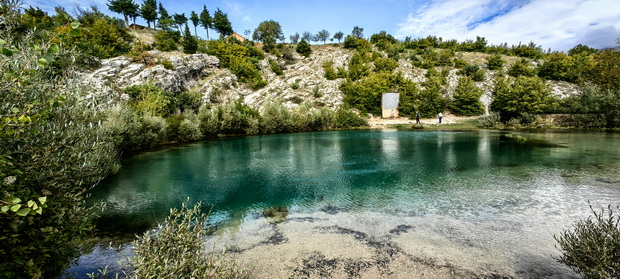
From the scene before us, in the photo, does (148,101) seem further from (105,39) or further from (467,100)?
(467,100)

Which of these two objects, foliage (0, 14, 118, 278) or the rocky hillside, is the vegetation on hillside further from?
the rocky hillside

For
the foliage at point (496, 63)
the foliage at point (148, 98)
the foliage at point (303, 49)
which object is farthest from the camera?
the foliage at point (303, 49)

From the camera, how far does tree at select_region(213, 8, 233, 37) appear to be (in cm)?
8562

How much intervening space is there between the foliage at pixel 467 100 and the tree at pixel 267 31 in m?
57.4

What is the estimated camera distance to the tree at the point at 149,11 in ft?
244

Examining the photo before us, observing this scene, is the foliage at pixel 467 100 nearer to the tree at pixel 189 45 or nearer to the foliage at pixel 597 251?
the foliage at pixel 597 251

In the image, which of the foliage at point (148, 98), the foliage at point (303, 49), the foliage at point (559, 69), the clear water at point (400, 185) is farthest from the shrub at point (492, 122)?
the foliage at point (303, 49)

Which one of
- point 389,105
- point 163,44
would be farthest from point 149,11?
point 389,105

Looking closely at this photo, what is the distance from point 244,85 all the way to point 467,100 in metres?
47.9

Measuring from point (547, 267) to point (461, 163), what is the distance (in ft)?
43.2

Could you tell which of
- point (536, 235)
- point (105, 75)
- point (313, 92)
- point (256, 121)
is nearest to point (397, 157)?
point (536, 235)

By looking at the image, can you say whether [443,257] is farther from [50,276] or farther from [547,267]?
[50,276]

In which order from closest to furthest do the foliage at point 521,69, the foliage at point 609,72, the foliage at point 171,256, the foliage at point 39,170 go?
the foliage at point 171,256
the foliage at point 39,170
the foliage at point 609,72
the foliage at point 521,69

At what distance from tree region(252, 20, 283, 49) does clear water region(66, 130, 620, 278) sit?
72708 mm
